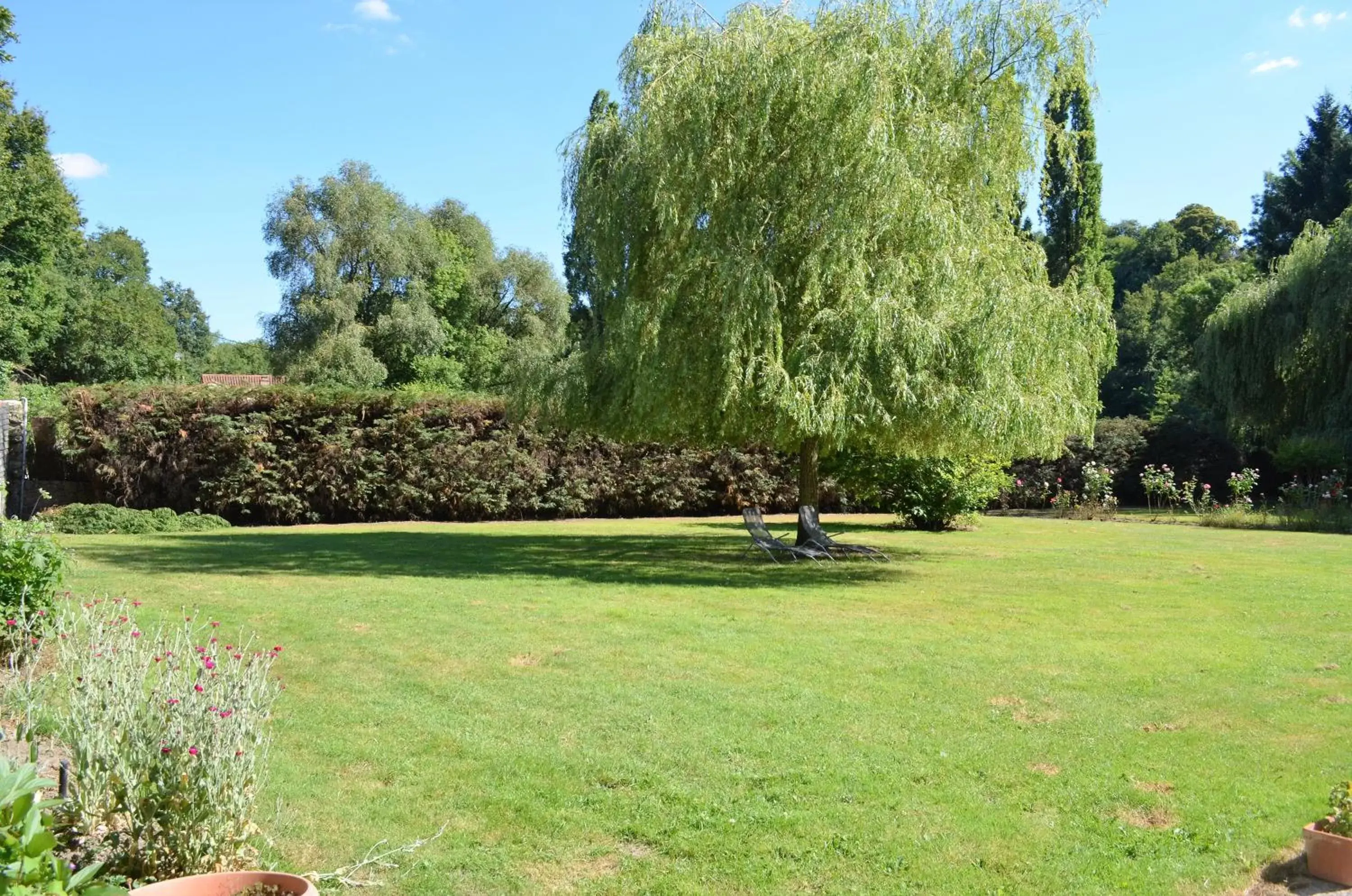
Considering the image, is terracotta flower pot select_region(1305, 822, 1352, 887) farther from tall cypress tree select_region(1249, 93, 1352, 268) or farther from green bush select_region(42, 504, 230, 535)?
tall cypress tree select_region(1249, 93, 1352, 268)

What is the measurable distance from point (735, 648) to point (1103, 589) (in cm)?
538

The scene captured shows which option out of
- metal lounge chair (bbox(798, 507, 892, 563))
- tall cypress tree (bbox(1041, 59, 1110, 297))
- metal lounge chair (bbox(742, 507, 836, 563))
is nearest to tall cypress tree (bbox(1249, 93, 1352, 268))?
tall cypress tree (bbox(1041, 59, 1110, 297))

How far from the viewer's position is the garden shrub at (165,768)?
3326 mm

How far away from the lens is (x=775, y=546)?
13375 millimetres

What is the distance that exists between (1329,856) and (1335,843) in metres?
0.06

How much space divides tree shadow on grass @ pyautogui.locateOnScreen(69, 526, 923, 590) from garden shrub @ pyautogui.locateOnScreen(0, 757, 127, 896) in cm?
864

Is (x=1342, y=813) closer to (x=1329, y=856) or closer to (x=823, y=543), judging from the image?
(x=1329, y=856)

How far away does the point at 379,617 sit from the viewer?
833 cm

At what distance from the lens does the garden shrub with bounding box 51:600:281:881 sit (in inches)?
131

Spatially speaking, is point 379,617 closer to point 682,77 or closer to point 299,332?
point 682,77

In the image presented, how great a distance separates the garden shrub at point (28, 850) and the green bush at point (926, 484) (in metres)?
16.8

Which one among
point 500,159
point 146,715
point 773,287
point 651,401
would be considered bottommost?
point 146,715

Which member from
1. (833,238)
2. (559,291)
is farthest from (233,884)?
(559,291)

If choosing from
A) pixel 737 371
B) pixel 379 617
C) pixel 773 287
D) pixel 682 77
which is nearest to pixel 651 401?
pixel 737 371
